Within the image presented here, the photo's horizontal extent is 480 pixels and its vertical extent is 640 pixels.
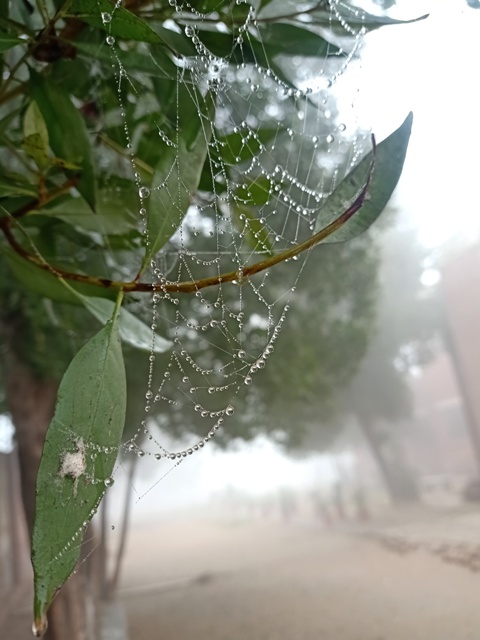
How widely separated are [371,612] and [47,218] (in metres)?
3.27

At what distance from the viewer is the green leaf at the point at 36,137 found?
40cm

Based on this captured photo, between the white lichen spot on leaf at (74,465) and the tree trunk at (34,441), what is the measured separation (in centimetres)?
122

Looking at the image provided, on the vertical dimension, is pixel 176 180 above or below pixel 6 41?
below

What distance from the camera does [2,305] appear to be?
1.86 metres

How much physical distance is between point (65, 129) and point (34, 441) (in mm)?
1457

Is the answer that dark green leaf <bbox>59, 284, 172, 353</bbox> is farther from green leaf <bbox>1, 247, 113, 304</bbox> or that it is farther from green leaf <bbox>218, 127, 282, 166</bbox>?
green leaf <bbox>218, 127, 282, 166</bbox>

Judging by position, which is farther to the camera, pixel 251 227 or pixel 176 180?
pixel 251 227

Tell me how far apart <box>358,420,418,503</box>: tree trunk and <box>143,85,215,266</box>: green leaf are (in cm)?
934

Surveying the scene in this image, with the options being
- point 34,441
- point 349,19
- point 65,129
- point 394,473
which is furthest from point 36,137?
point 394,473

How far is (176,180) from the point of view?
32 cm

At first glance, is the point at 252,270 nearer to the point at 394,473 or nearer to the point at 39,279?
the point at 39,279

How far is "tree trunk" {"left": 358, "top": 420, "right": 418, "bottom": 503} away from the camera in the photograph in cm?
944

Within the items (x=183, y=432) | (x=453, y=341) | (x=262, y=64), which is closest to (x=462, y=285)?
(x=453, y=341)

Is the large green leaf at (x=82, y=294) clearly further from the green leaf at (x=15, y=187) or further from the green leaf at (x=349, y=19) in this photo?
the green leaf at (x=349, y=19)
